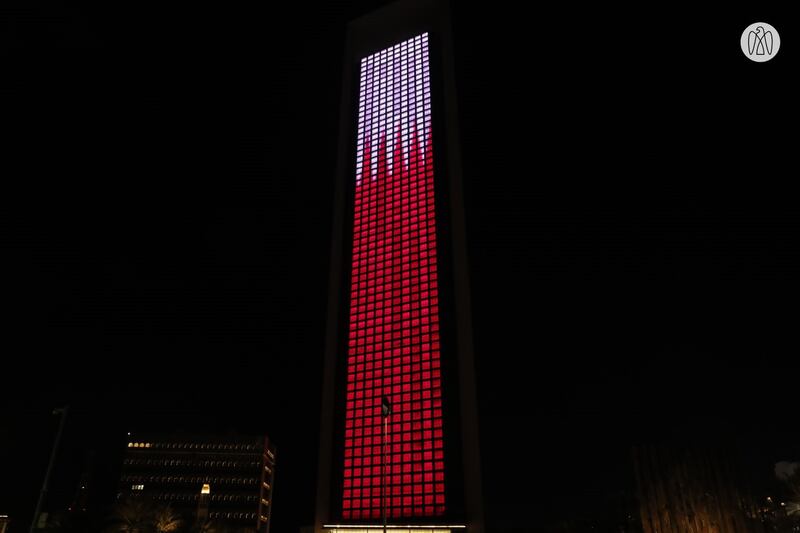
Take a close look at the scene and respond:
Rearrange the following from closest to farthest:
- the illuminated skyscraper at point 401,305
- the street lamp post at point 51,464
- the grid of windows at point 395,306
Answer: the street lamp post at point 51,464
the illuminated skyscraper at point 401,305
the grid of windows at point 395,306

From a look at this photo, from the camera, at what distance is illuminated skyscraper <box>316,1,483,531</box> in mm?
58375

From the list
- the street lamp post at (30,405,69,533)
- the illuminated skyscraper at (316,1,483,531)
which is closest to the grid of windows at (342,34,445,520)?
the illuminated skyscraper at (316,1,483,531)

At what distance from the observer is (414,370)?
62.2 metres

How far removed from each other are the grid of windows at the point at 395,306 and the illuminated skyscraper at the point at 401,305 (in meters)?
0.14

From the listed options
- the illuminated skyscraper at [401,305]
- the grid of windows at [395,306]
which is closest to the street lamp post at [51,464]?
the illuminated skyscraper at [401,305]

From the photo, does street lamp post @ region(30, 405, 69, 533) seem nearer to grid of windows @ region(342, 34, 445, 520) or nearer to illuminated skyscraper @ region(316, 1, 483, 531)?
illuminated skyscraper @ region(316, 1, 483, 531)

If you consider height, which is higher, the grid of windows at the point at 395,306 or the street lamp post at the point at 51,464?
the grid of windows at the point at 395,306

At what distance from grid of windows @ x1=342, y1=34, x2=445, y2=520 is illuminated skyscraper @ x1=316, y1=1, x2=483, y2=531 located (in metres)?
0.14

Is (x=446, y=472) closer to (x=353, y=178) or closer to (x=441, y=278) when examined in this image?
(x=441, y=278)

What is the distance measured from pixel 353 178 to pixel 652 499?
5236 centimetres

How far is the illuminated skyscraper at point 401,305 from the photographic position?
192 ft

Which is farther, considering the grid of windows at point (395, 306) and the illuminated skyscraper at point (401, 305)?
the grid of windows at point (395, 306)

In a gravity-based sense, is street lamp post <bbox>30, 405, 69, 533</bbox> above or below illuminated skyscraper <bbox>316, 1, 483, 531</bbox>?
below

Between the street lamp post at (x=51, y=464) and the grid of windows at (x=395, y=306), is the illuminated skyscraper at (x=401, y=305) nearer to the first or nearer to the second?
the grid of windows at (x=395, y=306)
